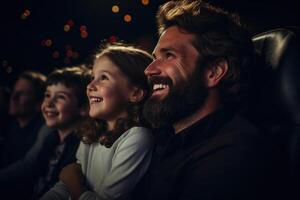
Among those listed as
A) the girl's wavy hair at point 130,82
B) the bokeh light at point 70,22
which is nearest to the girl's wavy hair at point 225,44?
the girl's wavy hair at point 130,82

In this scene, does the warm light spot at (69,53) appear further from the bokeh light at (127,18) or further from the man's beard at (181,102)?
the man's beard at (181,102)

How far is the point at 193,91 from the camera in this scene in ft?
3.71

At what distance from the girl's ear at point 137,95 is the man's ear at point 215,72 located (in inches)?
12.7

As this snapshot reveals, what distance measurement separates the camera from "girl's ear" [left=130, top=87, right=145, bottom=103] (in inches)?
53.5

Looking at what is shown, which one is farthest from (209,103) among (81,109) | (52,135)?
(52,135)

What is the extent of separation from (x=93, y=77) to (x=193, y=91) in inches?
18.6

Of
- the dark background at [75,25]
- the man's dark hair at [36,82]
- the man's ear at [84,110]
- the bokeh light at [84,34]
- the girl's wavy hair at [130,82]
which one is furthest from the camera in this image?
the man's dark hair at [36,82]

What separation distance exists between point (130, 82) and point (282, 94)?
60 cm

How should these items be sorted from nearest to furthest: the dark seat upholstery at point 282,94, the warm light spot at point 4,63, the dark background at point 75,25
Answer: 1. the dark seat upholstery at point 282,94
2. the dark background at point 75,25
3. the warm light spot at point 4,63

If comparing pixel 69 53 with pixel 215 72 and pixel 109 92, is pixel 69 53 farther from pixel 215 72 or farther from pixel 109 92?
pixel 215 72

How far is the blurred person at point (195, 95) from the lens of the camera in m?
0.97

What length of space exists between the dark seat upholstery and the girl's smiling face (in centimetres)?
52

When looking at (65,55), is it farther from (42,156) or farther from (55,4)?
(42,156)

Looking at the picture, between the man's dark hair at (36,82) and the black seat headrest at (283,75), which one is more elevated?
the black seat headrest at (283,75)
